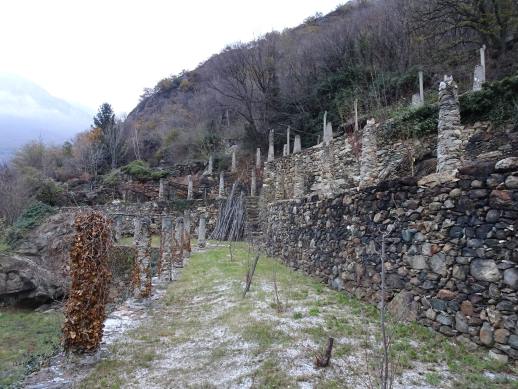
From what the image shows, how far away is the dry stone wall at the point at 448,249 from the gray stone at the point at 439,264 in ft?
0.04

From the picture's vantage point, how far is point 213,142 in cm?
3161

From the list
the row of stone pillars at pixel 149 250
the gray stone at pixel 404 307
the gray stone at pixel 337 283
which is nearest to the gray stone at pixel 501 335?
the gray stone at pixel 404 307

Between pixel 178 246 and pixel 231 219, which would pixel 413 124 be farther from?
pixel 231 219

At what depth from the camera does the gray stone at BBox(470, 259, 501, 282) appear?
11.6ft

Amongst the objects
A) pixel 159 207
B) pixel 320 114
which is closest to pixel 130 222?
pixel 159 207

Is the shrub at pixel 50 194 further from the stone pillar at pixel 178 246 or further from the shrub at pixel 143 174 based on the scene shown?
the stone pillar at pixel 178 246

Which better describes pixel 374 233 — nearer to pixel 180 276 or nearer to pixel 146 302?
pixel 146 302

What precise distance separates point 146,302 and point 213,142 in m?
25.6

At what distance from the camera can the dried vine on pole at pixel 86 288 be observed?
4105mm

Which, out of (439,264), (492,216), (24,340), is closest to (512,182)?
(492,216)

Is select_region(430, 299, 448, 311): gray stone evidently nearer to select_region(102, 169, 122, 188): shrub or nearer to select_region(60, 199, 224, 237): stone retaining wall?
select_region(60, 199, 224, 237): stone retaining wall

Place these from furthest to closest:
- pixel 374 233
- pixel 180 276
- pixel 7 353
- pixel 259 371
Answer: pixel 180 276 → pixel 7 353 → pixel 374 233 → pixel 259 371

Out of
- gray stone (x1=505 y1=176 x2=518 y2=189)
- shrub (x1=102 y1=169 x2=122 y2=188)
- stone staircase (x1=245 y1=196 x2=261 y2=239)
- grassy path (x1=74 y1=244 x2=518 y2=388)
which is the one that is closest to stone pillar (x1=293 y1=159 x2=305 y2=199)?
stone staircase (x1=245 y1=196 x2=261 y2=239)

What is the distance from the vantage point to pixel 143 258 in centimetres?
740
